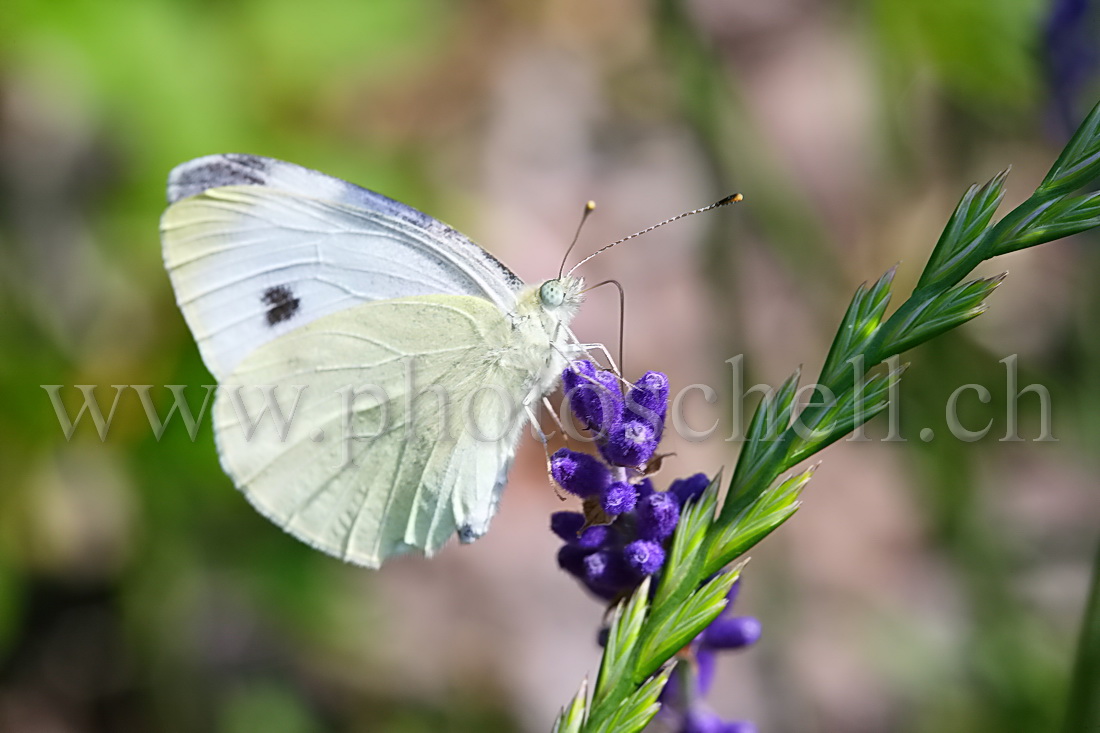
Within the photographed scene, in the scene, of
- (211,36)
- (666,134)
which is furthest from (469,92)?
(211,36)

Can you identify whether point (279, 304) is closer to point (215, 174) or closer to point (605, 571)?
point (215, 174)

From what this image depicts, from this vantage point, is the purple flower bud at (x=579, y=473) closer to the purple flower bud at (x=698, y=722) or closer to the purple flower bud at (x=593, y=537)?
the purple flower bud at (x=593, y=537)

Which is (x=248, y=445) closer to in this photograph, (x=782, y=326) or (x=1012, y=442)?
(x=782, y=326)

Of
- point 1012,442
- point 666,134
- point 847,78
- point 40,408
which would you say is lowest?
point 40,408

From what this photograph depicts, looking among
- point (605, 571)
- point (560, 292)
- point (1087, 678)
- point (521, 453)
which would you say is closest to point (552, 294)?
point (560, 292)

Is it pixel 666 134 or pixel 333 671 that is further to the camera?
pixel 666 134

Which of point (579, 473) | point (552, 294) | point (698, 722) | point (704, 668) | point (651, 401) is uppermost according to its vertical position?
point (552, 294)

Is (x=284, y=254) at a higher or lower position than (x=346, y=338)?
higher

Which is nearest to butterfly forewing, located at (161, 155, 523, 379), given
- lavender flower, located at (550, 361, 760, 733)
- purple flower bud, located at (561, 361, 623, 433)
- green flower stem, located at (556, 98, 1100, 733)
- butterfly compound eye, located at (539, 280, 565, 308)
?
butterfly compound eye, located at (539, 280, 565, 308)
